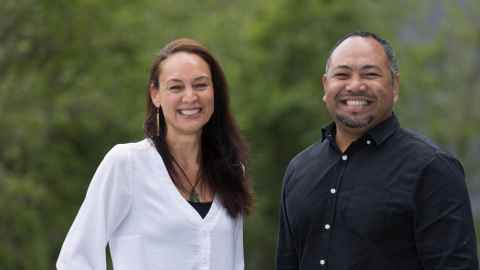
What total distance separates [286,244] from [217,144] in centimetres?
61

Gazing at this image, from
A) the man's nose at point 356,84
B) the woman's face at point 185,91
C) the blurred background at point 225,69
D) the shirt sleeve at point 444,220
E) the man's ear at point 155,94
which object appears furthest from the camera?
the blurred background at point 225,69

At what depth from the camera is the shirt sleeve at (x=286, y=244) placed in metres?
4.63

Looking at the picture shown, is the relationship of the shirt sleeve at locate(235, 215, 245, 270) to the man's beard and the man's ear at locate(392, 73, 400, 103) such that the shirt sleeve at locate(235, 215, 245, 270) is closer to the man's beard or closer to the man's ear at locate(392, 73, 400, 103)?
the man's beard

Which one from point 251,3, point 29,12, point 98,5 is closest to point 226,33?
point 251,3

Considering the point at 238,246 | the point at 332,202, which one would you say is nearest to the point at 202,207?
the point at 238,246

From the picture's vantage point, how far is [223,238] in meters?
4.52

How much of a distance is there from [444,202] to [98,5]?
1663 cm

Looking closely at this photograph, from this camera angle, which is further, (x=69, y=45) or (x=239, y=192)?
(x=69, y=45)

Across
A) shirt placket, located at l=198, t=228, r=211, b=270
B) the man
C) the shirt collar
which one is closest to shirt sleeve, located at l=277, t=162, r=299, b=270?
the man

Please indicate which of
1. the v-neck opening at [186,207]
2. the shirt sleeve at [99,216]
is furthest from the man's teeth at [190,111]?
the shirt sleeve at [99,216]

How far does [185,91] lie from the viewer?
4520 millimetres

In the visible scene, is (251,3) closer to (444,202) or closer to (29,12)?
(29,12)

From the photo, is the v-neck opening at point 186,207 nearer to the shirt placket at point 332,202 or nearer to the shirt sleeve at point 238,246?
the shirt sleeve at point 238,246

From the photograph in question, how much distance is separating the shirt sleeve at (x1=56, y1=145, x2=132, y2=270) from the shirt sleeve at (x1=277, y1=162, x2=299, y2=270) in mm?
783
